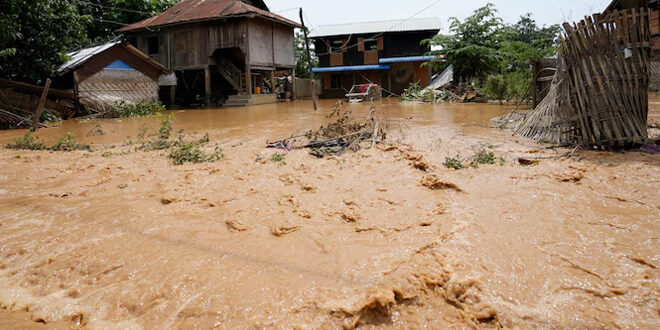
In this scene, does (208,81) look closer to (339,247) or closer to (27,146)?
(27,146)

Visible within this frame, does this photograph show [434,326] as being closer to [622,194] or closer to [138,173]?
[622,194]

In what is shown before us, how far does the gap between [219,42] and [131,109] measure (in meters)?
6.53

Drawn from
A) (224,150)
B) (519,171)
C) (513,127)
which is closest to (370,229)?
(519,171)

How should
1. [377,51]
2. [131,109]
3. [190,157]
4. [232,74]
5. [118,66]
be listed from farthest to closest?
[377,51] → [232,74] → [118,66] → [131,109] → [190,157]

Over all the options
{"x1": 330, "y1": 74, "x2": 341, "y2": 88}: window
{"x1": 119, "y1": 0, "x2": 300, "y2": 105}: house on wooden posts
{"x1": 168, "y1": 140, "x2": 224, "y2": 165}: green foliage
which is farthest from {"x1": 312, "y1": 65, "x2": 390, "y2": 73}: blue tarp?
{"x1": 168, "y1": 140, "x2": 224, "y2": 165}: green foliage

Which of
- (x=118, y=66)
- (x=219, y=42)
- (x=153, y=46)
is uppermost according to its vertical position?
(x=153, y=46)

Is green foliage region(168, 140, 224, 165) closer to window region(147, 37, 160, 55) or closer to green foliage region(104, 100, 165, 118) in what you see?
green foliage region(104, 100, 165, 118)

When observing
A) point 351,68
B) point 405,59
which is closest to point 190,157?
point 405,59

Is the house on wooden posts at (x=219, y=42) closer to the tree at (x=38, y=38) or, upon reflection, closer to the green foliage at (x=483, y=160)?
the tree at (x=38, y=38)

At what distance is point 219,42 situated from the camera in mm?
19953

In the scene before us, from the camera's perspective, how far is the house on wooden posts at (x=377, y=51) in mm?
28281

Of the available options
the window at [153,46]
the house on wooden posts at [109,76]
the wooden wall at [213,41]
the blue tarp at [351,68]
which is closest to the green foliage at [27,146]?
the house on wooden posts at [109,76]

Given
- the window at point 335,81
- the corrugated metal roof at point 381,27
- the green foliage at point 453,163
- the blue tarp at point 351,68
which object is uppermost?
the corrugated metal roof at point 381,27

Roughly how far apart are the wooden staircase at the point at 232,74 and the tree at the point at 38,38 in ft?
24.9
